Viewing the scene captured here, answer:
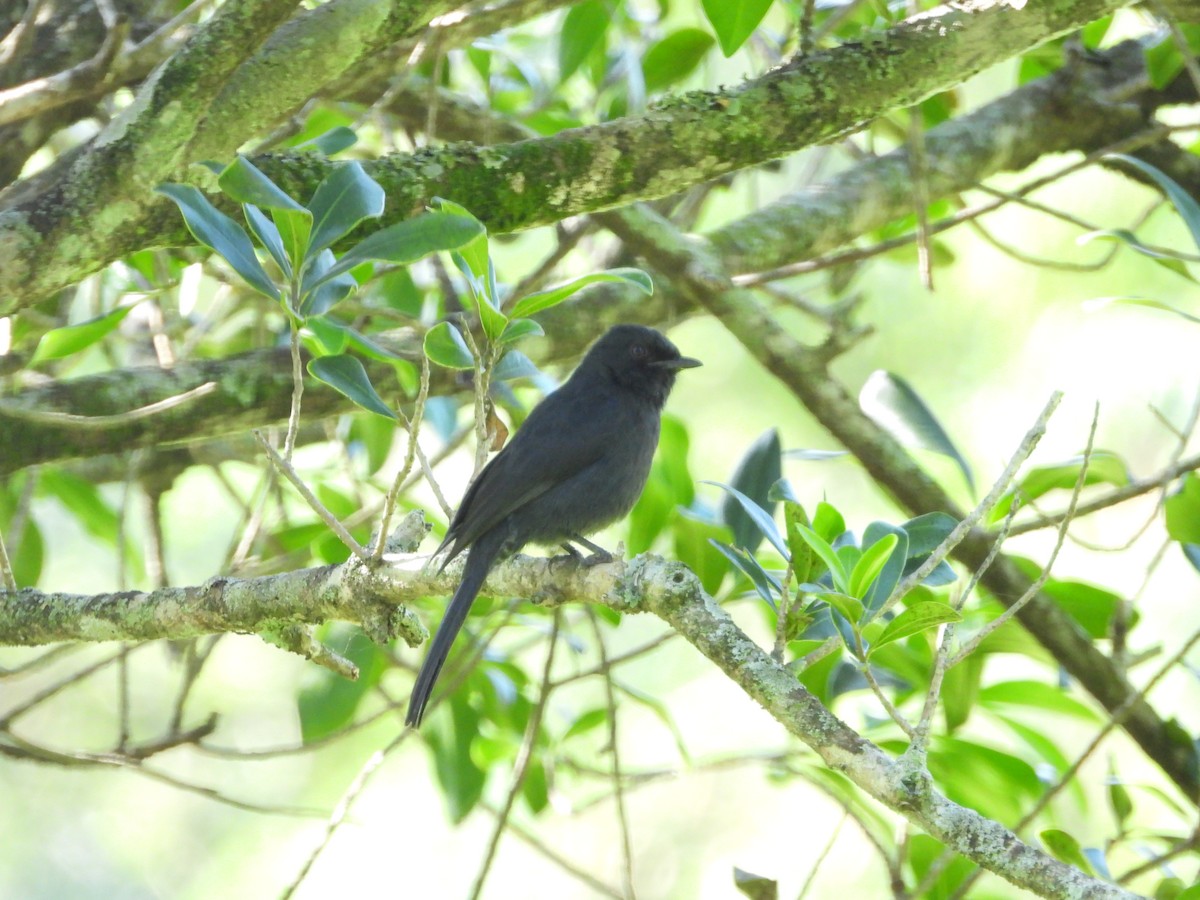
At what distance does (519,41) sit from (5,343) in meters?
3.43

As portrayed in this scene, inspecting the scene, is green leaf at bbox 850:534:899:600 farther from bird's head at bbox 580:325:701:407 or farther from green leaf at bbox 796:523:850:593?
bird's head at bbox 580:325:701:407

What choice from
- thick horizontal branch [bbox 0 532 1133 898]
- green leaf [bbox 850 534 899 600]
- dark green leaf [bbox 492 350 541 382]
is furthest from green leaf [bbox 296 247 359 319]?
green leaf [bbox 850 534 899 600]

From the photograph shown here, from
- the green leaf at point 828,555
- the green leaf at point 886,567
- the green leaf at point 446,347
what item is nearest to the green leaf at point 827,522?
the green leaf at point 886,567

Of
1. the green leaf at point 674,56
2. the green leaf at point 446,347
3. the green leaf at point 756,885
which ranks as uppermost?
the green leaf at point 446,347

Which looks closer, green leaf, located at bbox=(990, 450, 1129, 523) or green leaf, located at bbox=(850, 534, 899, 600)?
green leaf, located at bbox=(850, 534, 899, 600)

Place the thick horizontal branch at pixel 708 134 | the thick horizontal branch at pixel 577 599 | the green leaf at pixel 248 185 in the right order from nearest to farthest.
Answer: the thick horizontal branch at pixel 577 599, the green leaf at pixel 248 185, the thick horizontal branch at pixel 708 134

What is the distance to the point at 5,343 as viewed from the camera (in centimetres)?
389

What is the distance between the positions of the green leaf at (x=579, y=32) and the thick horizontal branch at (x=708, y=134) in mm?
2116

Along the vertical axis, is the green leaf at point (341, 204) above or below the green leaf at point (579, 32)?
above

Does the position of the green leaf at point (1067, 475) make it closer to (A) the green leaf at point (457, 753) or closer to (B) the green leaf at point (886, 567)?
(B) the green leaf at point (886, 567)

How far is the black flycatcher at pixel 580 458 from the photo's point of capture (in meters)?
3.84

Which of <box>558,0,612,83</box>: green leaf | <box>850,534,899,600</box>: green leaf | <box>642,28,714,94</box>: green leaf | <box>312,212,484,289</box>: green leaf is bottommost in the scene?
<box>850,534,899,600</box>: green leaf

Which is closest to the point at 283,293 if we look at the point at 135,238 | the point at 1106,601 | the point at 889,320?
the point at 135,238

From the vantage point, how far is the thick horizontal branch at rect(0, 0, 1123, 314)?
9.99 feet
